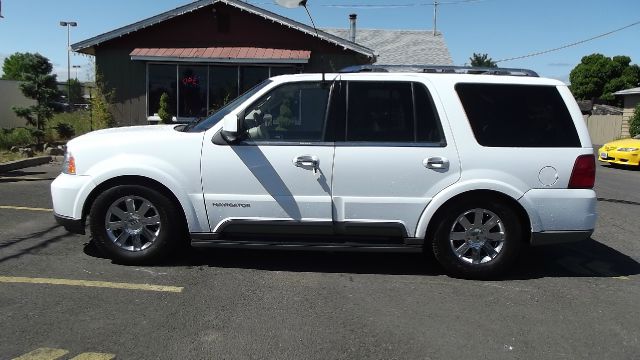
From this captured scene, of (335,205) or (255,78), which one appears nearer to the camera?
(335,205)

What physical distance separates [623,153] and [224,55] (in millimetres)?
12399

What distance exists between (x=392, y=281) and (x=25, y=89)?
45.6ft

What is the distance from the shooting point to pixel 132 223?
5.18 meters

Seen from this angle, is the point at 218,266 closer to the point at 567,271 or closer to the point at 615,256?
the point at 567,271

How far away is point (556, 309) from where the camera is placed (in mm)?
4492

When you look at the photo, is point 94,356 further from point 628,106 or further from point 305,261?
point 628,106

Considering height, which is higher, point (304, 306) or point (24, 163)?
point (24, 163)

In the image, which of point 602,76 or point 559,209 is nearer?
point 559,209

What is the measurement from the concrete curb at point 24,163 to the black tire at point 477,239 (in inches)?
383

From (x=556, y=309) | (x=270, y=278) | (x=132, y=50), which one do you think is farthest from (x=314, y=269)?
(x=132, y=50)

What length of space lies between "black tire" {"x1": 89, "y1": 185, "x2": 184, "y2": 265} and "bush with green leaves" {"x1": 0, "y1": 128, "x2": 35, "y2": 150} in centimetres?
1128

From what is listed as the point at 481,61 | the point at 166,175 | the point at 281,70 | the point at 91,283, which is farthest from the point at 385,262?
the point at 481,61

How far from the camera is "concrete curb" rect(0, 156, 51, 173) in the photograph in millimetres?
11488

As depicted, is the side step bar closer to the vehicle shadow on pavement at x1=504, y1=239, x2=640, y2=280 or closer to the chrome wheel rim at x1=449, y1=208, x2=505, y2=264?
the chrome wheel rim at x1=449, y1=208, x2=505, y2=264
